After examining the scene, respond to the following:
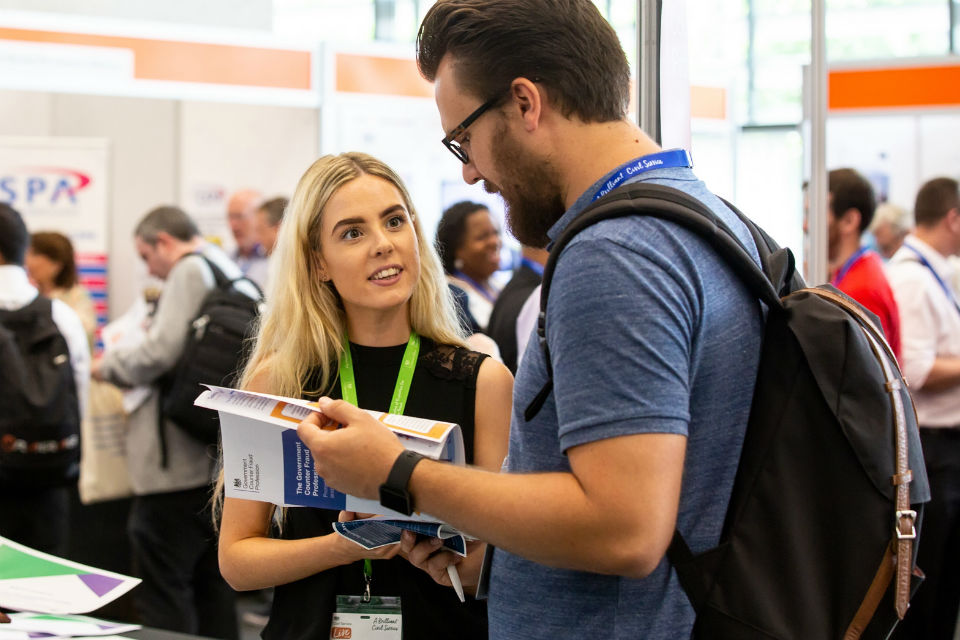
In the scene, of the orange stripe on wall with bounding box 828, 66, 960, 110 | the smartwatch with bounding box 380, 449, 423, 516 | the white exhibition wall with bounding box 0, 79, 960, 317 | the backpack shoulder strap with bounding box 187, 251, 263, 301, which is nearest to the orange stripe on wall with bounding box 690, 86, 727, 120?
the white exhibition wall with bounding box 0, 79, 960, 317

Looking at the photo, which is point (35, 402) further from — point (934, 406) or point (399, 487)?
point (934, 406)

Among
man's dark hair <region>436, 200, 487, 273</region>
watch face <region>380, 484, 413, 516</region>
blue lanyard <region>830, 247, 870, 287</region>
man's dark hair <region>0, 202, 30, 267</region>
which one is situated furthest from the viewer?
man's dark hair <region>436, 200, 487, 273</region>

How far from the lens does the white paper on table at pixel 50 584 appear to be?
64.1 inches

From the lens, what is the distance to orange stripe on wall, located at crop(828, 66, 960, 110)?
484 centimetres

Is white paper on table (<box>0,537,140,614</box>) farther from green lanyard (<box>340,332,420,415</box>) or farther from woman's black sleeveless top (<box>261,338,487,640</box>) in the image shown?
green lanyard (<box>340,332,420,415</box>)

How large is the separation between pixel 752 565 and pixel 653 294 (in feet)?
1.11

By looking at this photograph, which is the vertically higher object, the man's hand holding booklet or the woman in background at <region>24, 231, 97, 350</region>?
the woman in background at <region>24, 231, 97, 350</region>

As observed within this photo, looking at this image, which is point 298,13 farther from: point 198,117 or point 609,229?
point 609,229

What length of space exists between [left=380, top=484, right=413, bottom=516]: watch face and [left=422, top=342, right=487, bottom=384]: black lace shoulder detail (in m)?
0.69

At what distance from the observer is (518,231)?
1.21 m

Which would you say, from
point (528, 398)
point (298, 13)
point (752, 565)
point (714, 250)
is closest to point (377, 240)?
point (528, 398)

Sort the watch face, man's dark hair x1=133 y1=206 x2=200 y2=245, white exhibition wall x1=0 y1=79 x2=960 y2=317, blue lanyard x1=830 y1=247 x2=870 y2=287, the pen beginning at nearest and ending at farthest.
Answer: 1. the watch face
2. the pen
3. blue lanyard x1=830 y1=247 x2=870 y2=287
4. man's dark hair x1=133 y1=206 x2=200 y2=245
5. white exhibition wall x1=0 y1=79 x2=960 y2=317

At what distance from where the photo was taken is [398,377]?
5.77 feet

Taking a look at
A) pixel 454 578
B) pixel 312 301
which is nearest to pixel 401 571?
pixel 454 578
